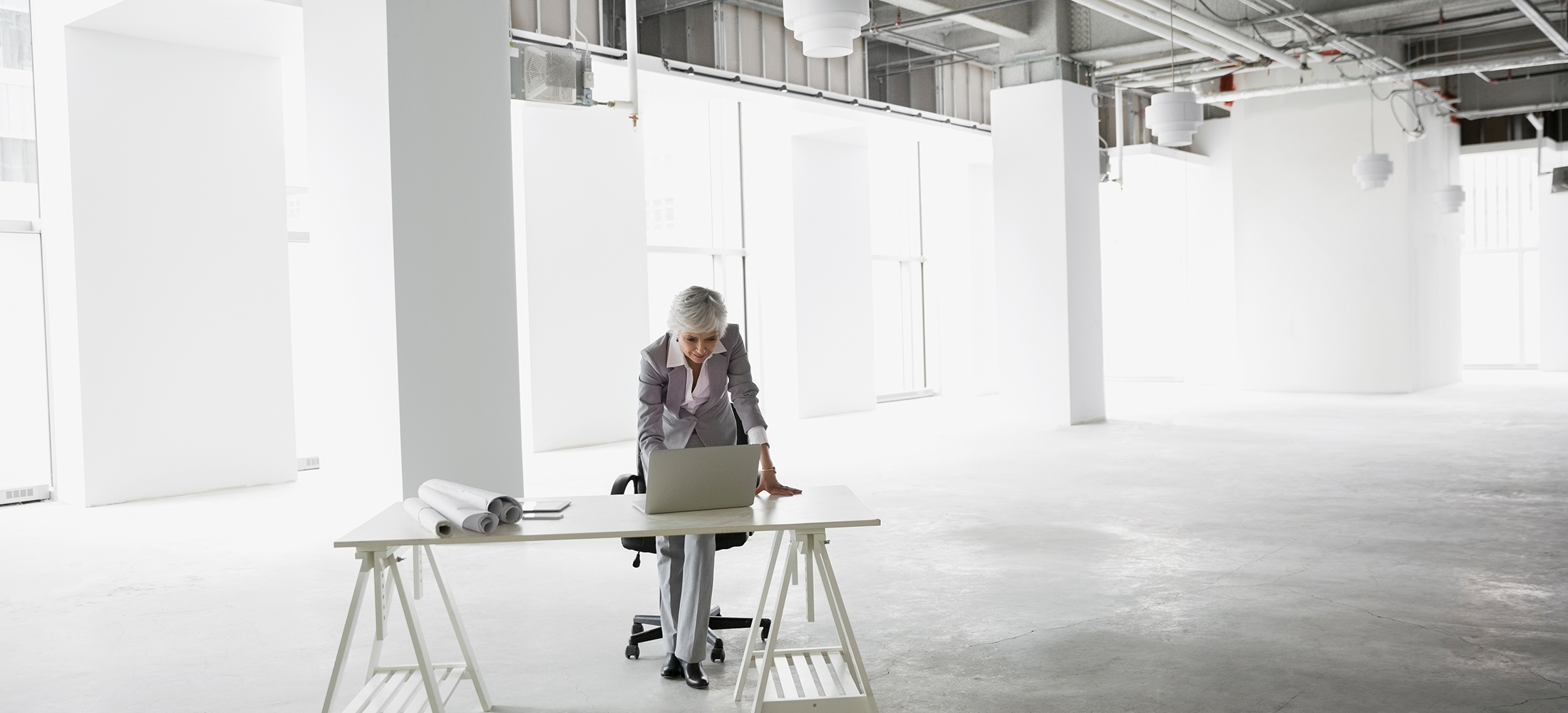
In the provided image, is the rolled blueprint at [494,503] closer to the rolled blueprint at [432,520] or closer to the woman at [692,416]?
the rolled blueprint at [432,520]

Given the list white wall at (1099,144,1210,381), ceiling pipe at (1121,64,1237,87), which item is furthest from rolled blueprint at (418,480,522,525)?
white wall at (1099,144,1210,381)

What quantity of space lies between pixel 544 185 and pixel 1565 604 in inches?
360

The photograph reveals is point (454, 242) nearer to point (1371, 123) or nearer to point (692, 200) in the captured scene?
point (692, 200)

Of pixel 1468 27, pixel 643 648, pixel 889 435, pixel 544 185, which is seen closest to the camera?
pixel 643 648

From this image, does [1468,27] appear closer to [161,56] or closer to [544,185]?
[544,185]

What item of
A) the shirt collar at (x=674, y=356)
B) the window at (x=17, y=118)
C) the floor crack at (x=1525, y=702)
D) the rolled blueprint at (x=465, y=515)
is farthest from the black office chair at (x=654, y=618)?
the window at (x=17, y=118)

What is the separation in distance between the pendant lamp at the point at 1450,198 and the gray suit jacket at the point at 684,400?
48.2ft

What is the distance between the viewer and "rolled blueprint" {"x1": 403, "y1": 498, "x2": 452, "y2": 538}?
11.4 feet

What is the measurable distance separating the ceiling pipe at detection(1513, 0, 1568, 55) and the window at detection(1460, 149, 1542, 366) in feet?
27.1

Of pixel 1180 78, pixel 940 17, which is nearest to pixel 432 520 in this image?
pixel 940 17

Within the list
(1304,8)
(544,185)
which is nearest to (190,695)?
(544,185)

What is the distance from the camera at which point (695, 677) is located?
163 inches

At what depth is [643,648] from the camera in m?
4.65

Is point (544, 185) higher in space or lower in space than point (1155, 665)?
higher
